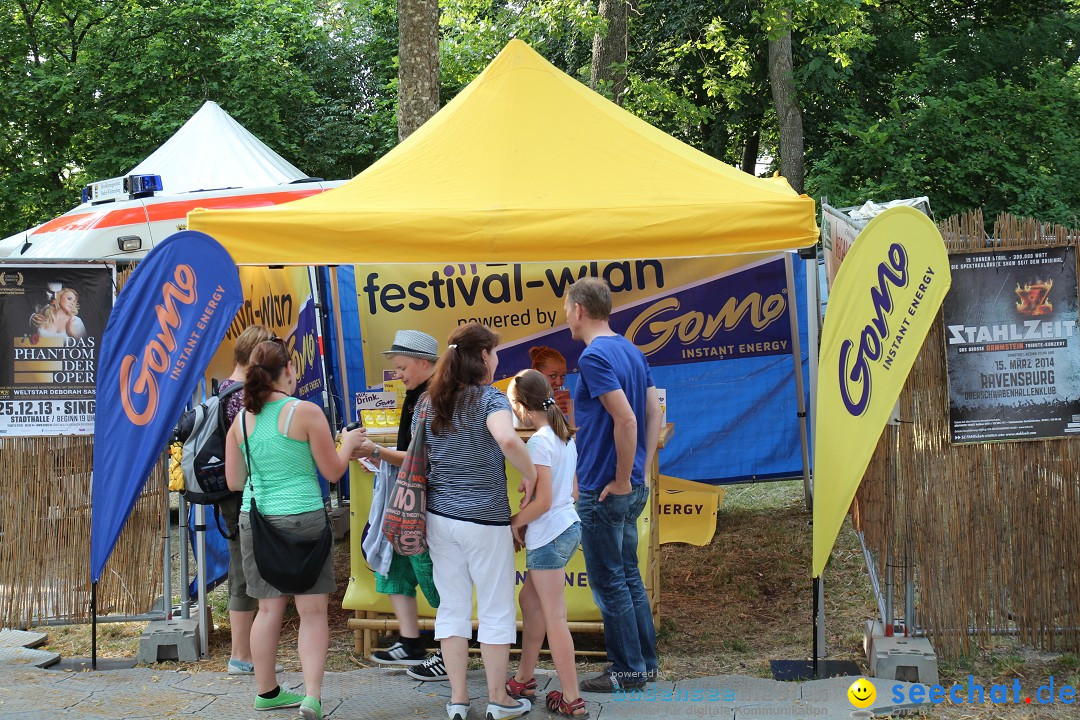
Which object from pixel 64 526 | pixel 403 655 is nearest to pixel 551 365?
pixel 403 655

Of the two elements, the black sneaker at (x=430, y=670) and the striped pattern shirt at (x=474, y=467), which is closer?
the striped pattern shirt at (x=474, y=467)

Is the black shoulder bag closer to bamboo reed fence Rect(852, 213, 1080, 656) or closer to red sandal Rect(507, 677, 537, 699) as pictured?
red sandal Rect(507, 677, 537, 699)

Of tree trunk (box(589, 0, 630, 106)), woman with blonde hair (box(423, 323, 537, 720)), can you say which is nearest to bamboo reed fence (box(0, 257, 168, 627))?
woman with blonde hair (box(423, 323, 537, 720))

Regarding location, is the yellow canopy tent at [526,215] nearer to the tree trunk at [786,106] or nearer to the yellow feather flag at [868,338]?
the yellow feather flag at [868,338]

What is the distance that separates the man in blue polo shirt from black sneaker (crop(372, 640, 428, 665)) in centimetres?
85

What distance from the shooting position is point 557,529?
13.3 ft

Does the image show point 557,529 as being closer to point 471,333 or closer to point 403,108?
point 471,333

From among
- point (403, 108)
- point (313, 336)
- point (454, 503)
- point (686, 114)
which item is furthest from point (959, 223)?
point (686, 114)

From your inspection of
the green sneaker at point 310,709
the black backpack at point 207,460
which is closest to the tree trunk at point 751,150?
the black backpack at point 207,460

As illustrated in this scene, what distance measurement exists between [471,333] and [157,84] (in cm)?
1794

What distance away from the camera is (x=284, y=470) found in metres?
4.06

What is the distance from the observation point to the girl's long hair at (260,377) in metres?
4.05

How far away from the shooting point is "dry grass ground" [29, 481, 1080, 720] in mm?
4641

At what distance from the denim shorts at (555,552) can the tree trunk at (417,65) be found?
5.28 metres
